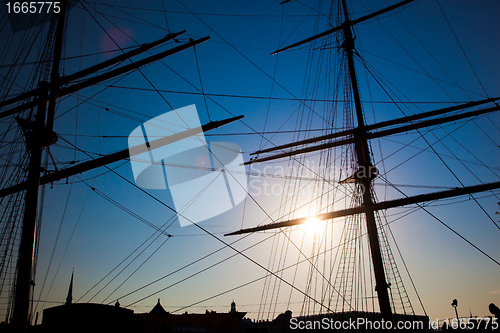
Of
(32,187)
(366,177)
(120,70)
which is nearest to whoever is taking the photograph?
(32,187)

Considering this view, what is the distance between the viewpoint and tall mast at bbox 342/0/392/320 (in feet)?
50.7

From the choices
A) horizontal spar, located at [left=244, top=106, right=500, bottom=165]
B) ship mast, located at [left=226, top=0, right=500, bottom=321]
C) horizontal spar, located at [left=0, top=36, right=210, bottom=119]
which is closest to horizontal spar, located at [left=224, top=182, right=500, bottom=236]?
ship mast, located at [left=226, top=0, right=500, bottom=321]

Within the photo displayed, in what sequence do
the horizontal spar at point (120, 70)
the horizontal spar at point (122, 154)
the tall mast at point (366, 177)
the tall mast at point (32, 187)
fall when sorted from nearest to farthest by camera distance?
the tall mast at point (32, 187) < the horizontal spar at point (122, 154) < the horizontal spar at point (120, 70) < the tall mast at point (366, 177)

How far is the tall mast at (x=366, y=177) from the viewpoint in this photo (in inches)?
609

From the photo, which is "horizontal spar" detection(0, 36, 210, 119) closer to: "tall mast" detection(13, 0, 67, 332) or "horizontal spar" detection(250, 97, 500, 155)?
"tall mast" detection(13, 0, 67, 332)

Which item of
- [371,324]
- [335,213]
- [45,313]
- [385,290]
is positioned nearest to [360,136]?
[335,213]

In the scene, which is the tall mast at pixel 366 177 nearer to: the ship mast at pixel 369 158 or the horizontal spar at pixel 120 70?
the ship mast at pixel 369 158

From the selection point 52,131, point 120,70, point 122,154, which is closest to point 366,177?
point 122,154

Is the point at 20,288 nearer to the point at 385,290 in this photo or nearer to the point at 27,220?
the point at 27,220

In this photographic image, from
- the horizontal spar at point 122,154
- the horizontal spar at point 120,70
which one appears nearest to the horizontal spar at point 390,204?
the horizontal spar at point 122,154

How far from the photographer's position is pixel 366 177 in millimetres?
18547

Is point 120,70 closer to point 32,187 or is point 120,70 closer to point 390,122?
point 32,187

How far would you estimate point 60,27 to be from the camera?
16438 millimetres

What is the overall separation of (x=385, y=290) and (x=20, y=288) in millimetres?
14925
